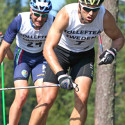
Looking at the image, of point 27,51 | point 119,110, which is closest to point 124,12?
point 119,110

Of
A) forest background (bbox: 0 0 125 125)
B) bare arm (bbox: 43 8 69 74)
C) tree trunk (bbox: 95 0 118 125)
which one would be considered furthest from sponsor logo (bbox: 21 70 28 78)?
forest background (bbox: 0 0 125 125)

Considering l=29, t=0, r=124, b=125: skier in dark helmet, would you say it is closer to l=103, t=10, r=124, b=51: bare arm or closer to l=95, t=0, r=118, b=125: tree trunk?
l=103, t=10, r=124, b=51: bare arm

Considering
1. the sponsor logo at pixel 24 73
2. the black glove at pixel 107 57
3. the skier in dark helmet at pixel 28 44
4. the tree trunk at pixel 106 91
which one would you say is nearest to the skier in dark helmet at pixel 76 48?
the black glove at pixel 107 57

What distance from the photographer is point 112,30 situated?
241 inches

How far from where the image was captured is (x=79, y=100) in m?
6.01

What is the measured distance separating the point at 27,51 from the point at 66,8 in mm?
1712

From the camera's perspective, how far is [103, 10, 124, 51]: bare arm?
5.96m

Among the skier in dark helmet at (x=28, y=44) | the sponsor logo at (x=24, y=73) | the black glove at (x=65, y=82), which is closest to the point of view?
the black glove at (x=65, y=82)

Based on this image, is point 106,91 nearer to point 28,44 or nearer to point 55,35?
point 28,44

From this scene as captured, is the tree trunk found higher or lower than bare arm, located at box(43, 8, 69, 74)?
lower

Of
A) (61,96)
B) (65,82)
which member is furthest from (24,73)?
(61,96)

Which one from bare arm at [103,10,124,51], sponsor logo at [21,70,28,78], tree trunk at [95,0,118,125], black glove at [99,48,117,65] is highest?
bare arm at [103,10,124,51]

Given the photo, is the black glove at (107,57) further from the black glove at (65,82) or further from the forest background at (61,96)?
the forest background at (61,96)

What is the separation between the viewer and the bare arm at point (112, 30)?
235 inches
